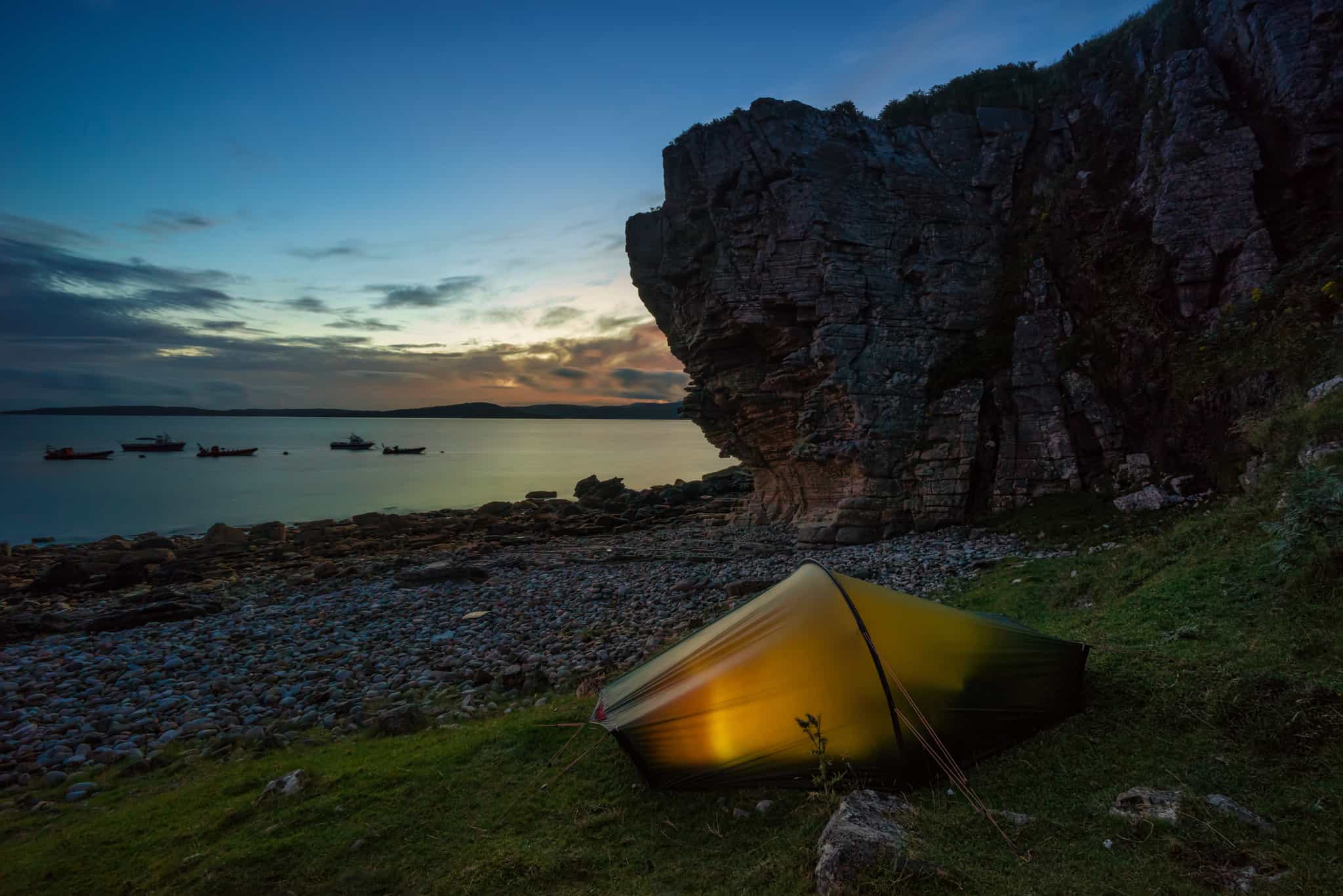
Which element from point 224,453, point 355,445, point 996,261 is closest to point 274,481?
point 224,453

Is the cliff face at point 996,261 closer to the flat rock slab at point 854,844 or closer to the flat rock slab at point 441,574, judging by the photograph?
the flat rock slab at point 441,574

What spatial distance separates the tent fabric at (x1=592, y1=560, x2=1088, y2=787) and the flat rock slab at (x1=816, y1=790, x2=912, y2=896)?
1029mm

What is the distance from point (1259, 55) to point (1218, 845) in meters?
25.3

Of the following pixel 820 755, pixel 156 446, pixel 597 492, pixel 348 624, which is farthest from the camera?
pixel 156 446

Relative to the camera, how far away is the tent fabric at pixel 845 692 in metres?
6.23

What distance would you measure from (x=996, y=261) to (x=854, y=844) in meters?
25.2

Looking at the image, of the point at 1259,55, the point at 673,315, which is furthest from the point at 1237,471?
the point at 673,315

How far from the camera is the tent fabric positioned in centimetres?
623

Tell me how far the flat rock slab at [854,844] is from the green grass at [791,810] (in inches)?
6.9

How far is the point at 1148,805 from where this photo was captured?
4.88 m

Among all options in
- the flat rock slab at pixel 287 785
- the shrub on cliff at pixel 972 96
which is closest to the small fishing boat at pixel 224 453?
the shrub on cliff at pixel 972 96

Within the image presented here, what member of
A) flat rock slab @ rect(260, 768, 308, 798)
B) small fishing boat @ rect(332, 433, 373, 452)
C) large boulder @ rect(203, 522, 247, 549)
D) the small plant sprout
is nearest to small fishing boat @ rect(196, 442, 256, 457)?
small fishing boat @ rect(332, 433, 373, 452)

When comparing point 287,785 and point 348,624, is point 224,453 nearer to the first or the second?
point 348,624

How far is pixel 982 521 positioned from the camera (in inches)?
860
